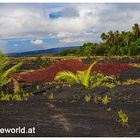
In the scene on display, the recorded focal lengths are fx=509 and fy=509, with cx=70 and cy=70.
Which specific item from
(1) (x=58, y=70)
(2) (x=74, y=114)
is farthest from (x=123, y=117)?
(1) (x=58, y=70)

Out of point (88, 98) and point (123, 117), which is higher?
point (88, 98)

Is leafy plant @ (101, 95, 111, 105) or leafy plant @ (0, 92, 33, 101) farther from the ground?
leafy plant @ (0, 92, 33, 101)

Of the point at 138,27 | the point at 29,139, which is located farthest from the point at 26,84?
the point at 138,27

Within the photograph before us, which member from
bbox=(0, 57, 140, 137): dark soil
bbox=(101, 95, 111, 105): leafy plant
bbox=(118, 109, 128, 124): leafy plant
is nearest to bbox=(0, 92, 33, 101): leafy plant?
bbox=(0, 57, 140, 137): dark soil

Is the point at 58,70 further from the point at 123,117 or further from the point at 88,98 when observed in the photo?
the point at 123,117

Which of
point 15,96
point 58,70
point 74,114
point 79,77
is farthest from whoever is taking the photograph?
point 58,70

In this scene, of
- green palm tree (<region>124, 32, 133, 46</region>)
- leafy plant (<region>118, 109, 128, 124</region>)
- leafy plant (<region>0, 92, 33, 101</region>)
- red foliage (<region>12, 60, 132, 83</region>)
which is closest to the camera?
Answer: leafy plant (<region>118, 109, 128, 124</region>)

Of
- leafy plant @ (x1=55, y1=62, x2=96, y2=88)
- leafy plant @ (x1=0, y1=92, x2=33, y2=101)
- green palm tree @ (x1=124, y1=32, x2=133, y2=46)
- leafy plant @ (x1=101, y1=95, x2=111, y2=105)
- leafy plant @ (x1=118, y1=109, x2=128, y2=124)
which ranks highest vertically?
green palm tree @ (x1=124, y1=32, x2=133, y2=46)

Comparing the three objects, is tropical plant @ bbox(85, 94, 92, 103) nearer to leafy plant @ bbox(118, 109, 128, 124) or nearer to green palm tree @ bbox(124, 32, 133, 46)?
leafy plant @ bbox(118, 109, 128, 124)

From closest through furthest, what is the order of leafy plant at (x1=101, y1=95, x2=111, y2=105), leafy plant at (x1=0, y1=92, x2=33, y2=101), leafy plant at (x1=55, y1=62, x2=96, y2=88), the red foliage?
leafy plant at (x1=101, y1=95, x2=111, y2=105) < leafy plant at (x1=0, y1=92, x2=33, y2=101) < leafy plant at (x1=55, y1=62, x2=96, y2=88) < the red foliage

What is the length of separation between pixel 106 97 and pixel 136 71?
12.2 m

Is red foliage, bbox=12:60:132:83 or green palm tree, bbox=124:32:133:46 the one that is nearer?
red foliage, bbox=12:60:132:83

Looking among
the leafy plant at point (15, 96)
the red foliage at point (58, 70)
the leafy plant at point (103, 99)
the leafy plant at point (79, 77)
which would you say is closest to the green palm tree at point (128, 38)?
the red foliage at point (58, 70)

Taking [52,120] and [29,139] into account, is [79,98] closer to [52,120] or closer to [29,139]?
[52,120]
